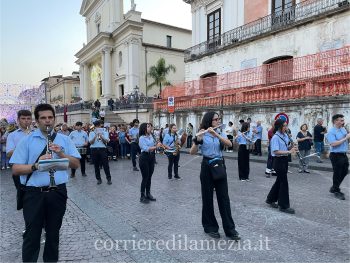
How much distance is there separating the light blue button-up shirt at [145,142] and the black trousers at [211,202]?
2517 mm

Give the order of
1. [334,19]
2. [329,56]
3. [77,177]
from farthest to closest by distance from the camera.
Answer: [334,19], [329,56], [77,177]

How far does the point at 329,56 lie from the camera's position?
46.2 ft

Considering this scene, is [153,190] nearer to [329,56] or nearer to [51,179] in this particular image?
[51,179]

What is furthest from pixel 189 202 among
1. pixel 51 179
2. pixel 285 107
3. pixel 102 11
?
pixel 102 11

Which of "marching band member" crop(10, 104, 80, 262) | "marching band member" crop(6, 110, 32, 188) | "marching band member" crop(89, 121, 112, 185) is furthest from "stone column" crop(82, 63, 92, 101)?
"marching band member" crop(10, 104, 80, 262)

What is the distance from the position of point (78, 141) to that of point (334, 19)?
1442 centimetres

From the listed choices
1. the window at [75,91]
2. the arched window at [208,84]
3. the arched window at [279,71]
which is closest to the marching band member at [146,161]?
the arched window at [279,71]

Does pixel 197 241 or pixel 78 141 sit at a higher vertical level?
pixel 78 141

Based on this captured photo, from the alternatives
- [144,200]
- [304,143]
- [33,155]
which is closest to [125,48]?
[304,143]

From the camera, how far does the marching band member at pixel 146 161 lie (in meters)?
6.95

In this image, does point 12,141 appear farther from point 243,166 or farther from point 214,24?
point 214,24

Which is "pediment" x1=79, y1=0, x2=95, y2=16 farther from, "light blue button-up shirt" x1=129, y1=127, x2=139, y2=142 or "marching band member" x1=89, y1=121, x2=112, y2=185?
"marching band member" x1=89, y1=121, x2=112, y2=185

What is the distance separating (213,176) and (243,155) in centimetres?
512

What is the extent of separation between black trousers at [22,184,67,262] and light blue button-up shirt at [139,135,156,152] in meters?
3.78
